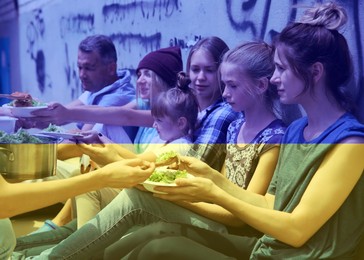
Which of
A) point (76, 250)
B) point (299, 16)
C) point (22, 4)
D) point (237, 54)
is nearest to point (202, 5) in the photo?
point (237, 54)

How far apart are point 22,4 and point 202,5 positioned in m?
0.70

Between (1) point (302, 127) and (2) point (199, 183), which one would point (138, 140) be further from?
(1) point (302, 127)

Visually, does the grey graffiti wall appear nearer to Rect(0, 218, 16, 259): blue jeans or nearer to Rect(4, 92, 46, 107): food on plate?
Rect(4, 92, 46, 107): food on plate

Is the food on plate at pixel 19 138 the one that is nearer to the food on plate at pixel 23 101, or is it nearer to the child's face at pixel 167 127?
the food on plate at pixel 23 101

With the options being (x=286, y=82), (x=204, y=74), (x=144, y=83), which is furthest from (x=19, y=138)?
(x=286, y=82)

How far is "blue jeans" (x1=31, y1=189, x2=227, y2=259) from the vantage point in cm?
210

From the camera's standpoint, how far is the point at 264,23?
77.0 inches

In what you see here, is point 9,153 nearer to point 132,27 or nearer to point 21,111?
point 21,111

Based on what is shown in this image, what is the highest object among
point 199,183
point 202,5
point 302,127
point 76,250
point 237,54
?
point 202,5

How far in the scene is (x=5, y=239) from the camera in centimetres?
202

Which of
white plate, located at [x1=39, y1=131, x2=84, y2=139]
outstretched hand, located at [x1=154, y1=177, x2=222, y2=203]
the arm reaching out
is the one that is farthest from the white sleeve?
outstretched hand, located at [x1=154, y1=177, x2=222, y2=203]

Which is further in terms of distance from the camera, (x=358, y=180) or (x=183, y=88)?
(x=183, y=88)

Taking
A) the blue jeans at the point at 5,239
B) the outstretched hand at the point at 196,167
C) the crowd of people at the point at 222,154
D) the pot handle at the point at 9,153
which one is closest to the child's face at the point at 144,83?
the crowd of people at the point at 222,154

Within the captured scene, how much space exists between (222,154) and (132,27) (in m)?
0.55
